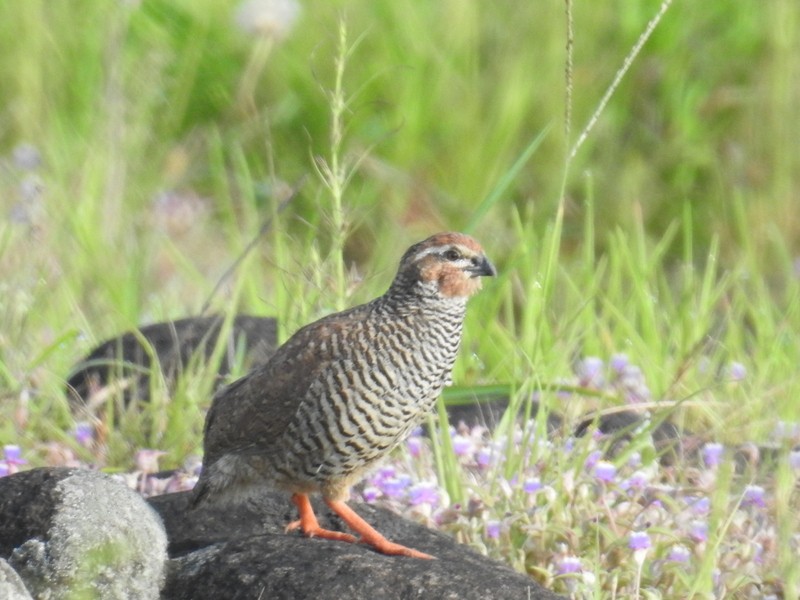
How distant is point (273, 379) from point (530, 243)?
1.78 metres

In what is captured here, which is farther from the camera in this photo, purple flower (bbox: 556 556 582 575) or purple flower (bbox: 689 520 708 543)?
purple flower (bbox: 689 520 708 543)

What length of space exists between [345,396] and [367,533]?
371 millimetres

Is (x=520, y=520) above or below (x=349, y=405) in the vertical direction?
below

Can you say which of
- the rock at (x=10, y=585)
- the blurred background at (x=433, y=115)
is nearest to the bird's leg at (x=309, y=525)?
the rock at (x=10, y=585)

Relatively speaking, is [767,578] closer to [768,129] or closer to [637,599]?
[637,599]

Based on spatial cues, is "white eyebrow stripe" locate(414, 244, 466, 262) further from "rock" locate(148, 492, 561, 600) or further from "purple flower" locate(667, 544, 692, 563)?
"purple flower" locate(667, 544, 692, 563)

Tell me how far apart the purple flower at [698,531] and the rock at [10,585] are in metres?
1.90

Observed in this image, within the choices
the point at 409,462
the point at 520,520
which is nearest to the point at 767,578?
the point at 520,520

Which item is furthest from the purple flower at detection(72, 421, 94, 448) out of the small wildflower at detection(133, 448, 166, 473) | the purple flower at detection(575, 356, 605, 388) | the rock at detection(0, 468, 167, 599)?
the purple flower at detection(575, 356, 605, 388)

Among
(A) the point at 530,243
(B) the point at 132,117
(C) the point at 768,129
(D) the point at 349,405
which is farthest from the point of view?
(C) the point at 768,129

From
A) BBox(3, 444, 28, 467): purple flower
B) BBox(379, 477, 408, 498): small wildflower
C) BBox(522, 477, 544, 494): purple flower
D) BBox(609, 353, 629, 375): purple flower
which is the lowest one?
BBox(379, 477, 408, 498): small wildflower

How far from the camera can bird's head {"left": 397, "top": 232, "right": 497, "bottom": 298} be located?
436 cm

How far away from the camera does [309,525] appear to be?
4.28 m

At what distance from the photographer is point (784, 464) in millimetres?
4098
